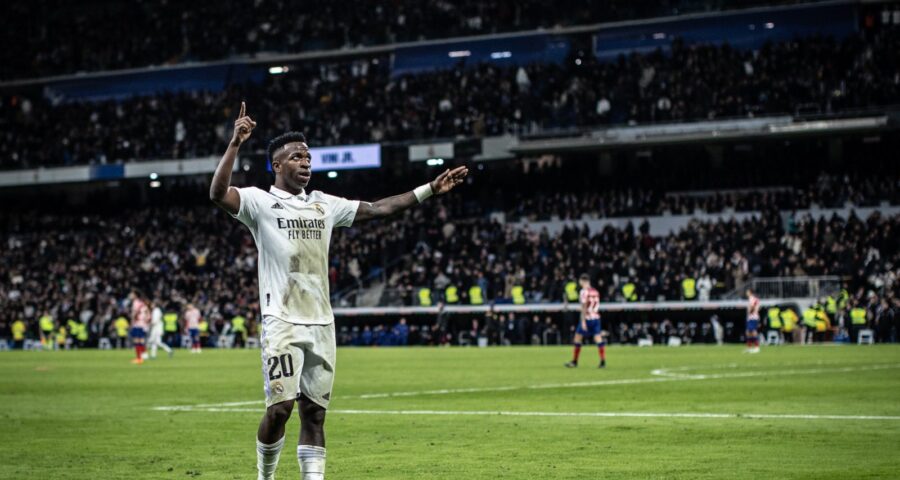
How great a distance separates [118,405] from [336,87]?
47831 mm

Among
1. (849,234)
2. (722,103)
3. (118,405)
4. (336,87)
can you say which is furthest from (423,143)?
(118,405)

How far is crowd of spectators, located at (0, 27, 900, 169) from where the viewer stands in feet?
180

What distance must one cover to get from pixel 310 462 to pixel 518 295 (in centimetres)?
4445

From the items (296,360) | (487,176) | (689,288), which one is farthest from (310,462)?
(487,176)

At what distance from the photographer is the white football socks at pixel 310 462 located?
337 inches

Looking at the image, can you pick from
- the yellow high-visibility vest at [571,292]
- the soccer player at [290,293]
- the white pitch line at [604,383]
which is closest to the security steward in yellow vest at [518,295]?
the yellow high-visibility vest at [571,292]

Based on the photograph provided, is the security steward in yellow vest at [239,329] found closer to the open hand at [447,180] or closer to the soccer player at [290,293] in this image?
the open hand at [447,180]

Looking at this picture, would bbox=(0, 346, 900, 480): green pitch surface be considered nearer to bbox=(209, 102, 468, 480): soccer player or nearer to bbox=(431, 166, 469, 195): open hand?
bbox=(209, 102, 468, 480): soccer player

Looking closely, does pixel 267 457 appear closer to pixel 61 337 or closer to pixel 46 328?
pixel 46 328

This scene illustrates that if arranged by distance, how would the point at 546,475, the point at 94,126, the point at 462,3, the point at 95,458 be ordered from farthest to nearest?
the point at 94,126, the point at 462,3, the point at 95,458, the point at 546,475

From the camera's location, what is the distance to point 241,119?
28.2 ft

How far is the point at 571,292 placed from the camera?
167 feet

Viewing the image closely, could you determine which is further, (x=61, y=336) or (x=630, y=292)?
(x=61, y=336)

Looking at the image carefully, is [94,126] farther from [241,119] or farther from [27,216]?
[241,119]
